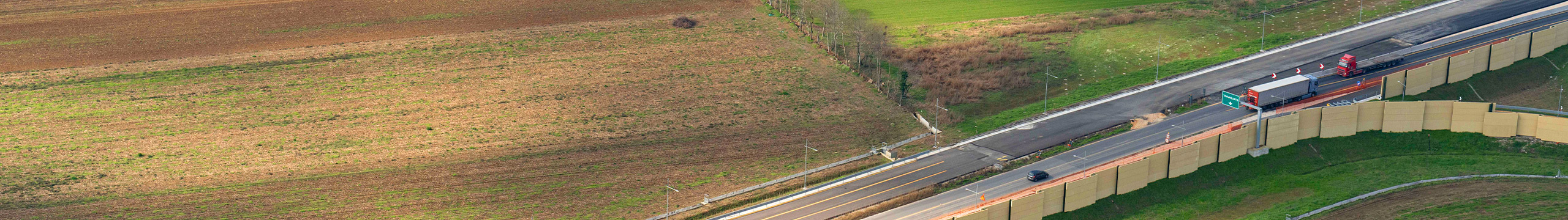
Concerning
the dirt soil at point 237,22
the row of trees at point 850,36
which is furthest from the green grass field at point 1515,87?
the dirt soil at point 237,22

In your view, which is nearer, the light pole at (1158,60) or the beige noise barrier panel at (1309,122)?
the beige noise barrier panel at (1309,122)

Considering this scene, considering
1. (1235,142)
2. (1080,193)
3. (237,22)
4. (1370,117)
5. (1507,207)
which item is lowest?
(1507,207)

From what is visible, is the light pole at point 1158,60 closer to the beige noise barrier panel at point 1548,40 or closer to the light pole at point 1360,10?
the light pole at point 1360,10

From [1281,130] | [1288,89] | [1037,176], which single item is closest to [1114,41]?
[1288,89]

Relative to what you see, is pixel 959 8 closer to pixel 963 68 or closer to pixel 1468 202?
pixel 963 68

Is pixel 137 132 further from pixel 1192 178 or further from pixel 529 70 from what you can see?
pixel 1192 178

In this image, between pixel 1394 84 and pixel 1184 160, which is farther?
pixel 1394 84

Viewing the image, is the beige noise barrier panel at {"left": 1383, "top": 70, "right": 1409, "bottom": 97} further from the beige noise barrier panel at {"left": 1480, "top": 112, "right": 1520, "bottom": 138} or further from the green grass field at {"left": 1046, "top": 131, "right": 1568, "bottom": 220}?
the beige noise barrier panel at {"left": 1480, "top": 112, "right": 1520, "bottom": 138}
